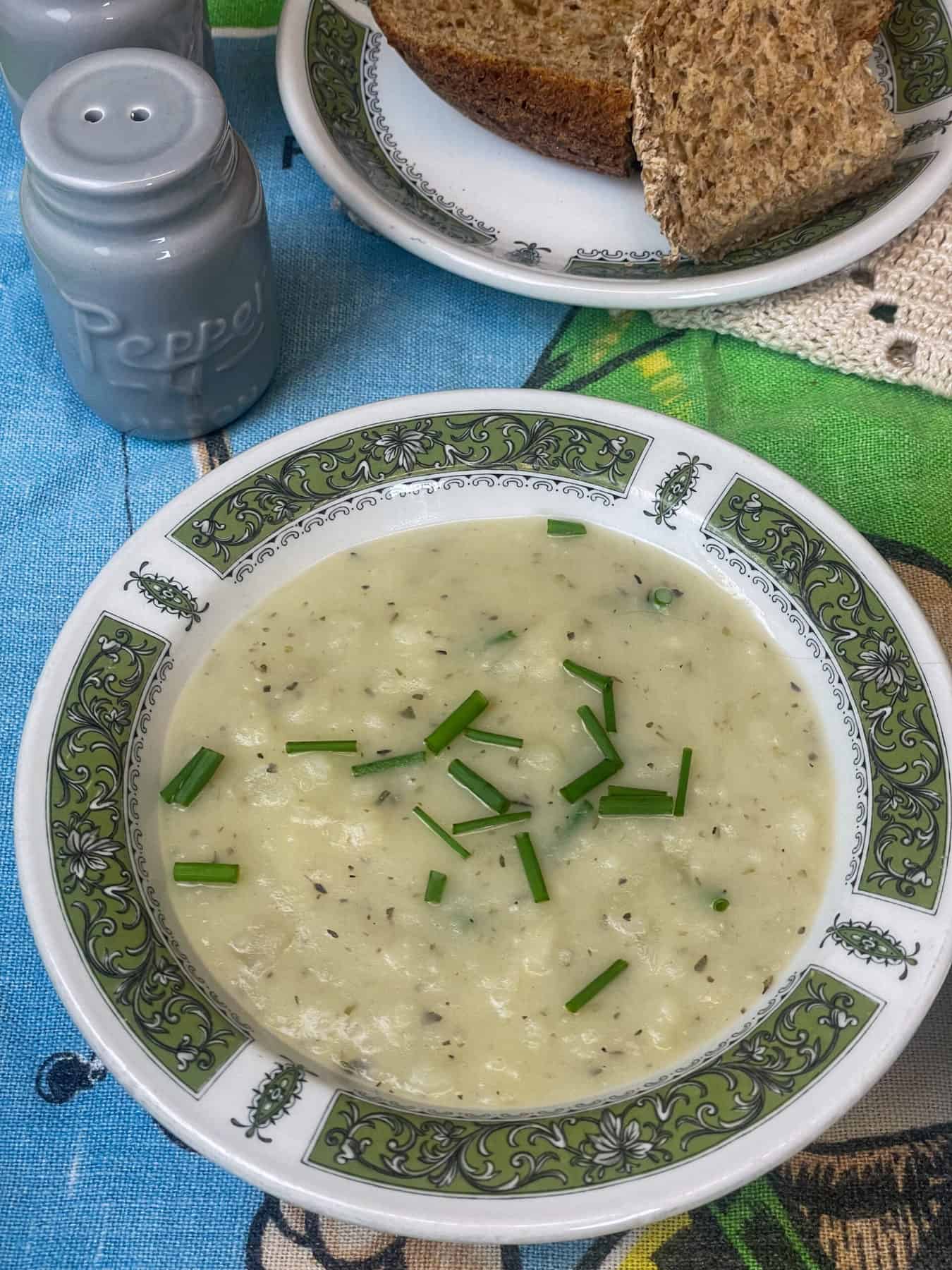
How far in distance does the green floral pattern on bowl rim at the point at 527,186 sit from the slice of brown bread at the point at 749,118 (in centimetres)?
8

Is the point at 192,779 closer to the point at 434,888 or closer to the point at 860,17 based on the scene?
the point at 434,888

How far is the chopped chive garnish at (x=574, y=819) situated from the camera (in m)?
1.70

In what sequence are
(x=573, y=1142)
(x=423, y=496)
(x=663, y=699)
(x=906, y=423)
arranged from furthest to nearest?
(x=906, y=423), (x=423, y=496), (x=663, y=699), (x=573, y=1142)

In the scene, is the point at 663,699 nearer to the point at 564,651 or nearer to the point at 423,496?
the point at 564,651

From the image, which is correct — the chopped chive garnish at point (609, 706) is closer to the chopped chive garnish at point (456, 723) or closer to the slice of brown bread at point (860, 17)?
the chopped chive garnish at point (456, 723)

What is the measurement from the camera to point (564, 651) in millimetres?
1869

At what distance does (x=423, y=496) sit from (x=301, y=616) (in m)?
0.28

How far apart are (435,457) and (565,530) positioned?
0.77 ft

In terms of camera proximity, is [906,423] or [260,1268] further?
[906,423]

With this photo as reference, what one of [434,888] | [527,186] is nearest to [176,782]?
[434,888]

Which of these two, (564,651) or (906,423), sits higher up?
(906,423)

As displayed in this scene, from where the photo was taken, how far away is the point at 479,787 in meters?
1.71

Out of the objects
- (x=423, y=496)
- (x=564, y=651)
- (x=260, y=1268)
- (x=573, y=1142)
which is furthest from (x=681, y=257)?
(x=260, y=1268)

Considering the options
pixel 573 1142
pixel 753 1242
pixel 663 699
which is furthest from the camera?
pixel 663 699
